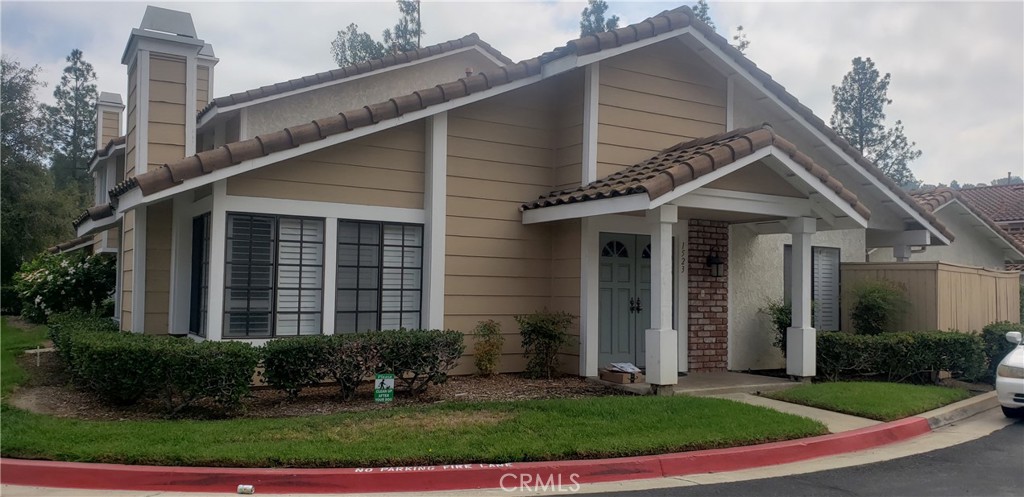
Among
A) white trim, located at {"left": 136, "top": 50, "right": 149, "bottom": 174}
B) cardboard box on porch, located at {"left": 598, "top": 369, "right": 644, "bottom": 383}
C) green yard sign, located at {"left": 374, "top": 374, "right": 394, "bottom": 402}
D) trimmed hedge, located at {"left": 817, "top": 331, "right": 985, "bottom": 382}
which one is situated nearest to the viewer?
green yard sign, located at {"left": 374, "top": 374, "right": 394, "bottom": 402}

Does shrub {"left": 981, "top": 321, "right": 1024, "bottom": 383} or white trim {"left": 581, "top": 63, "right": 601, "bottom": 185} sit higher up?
white trim {"left": 581, "top": 63, "right": 601, "bottom": 185}

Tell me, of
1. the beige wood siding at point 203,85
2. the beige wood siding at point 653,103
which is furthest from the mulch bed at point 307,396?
the beige wood siding at point 203,85

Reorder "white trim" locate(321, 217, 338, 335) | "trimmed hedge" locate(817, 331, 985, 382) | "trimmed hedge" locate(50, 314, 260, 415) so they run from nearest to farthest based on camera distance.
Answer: "trimmed hedge" locate(50, 314, 260, 415) → "white trim" locate(321, 217, 338, 335) → "trimmed hedge" locate(817, 331, 985, 382)

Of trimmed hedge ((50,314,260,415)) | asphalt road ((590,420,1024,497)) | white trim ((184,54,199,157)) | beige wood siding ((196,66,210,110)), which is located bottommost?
asphalt road ((590,420,1024,497))

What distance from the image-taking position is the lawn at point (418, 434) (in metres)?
6.27

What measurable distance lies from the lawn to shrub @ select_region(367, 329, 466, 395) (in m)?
0.76

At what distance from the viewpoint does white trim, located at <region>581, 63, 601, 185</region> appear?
1098 cm

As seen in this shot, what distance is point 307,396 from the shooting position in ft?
30.0

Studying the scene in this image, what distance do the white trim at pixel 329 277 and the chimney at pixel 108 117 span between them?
15519 mm

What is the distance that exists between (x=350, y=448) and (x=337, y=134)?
4.38 metres

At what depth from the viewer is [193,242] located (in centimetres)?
1040

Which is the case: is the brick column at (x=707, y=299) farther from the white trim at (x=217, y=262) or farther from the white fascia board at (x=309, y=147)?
the white trim at (x=217, y=262)

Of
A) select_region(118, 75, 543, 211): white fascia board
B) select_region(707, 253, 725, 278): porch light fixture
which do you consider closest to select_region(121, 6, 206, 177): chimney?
select_region(118, 75, 543, 211): white fascia board

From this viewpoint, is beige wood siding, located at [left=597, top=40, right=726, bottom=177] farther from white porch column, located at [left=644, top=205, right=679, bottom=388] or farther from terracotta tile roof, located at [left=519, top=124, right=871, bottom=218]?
white porch column, located at [left=644, top=205, right=679, bottom=388]
